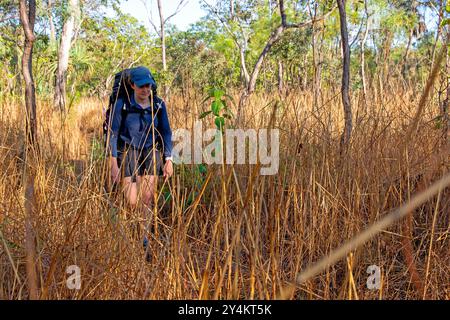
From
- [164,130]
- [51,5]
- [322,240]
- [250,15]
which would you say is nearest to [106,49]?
[51,5]

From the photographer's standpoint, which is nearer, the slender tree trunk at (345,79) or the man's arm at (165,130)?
the slender tree trunk at (345,79)

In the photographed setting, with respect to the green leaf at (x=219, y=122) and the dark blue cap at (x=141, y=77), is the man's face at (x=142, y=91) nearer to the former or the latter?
the dark blue cap at (x=141, y=77)

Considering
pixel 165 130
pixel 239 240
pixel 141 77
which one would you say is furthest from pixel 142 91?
pixel 239 240

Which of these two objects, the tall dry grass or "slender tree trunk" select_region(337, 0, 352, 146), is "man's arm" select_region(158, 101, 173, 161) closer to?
the tall dry grass

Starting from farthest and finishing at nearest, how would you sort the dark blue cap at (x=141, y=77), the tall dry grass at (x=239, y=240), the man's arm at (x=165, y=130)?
the man's arm at (x=165, y=130) < the dark blue cap at (x=141, y=77) < the tall dry grass at (x=239, y=240)

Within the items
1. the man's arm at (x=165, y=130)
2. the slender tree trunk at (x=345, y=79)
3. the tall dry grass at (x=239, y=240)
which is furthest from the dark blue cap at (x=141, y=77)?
the slender tree trunk at (x=345, y=79)

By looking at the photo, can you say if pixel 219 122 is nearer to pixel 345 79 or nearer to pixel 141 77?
pixel 141 77

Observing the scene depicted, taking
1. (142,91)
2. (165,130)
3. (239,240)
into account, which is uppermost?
(142,91)

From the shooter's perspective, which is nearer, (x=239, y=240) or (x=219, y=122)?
(x=239, y=240)

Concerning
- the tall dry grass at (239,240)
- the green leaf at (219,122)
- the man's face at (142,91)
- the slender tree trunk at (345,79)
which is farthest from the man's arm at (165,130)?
the slender tree trunk at (345,79)

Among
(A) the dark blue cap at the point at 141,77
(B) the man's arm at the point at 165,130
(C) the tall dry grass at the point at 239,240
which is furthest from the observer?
(B) the man's arm at the point at 165,130

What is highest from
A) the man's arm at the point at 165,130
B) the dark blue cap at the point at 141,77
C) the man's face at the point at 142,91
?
the dark blue cap at the point at 141,77

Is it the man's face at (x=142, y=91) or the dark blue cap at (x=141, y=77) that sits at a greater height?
the dark blue cap at (x=141, y=77)
